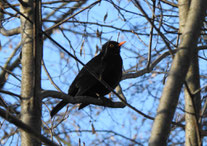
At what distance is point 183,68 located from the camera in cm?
192

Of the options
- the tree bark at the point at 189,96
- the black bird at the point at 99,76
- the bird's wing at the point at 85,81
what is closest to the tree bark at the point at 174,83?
the tree bark at the point at 189,96

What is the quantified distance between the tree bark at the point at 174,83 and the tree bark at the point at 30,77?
99 centimetres

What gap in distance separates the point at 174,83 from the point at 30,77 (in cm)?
145

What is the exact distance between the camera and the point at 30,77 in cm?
285

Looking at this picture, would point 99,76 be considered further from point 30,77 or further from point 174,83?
point 174,83

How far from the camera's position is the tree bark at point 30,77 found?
2456mm

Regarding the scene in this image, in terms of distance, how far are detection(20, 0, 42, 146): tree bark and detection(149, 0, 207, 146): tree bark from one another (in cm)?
99

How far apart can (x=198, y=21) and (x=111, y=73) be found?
2356 millimetres

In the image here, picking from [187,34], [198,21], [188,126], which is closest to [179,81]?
[187,34]

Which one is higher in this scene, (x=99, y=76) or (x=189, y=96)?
(x=99, y=76)

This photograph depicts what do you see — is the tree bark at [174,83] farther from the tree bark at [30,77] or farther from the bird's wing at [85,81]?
the bird's wing at [85,81]

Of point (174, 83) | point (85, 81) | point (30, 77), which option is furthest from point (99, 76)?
point (174, 83)

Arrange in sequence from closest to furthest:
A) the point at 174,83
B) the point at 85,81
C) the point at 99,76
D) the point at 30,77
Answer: the point at 174,83 < the point at 30,77 < the point at 99,76 < the point at 85,81

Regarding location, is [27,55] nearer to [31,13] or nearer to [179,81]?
[31,13]
